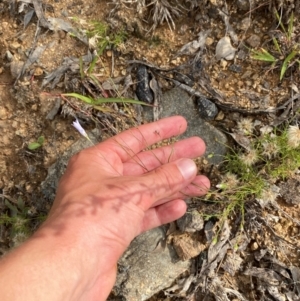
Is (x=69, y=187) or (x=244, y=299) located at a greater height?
(x=69, y=187)

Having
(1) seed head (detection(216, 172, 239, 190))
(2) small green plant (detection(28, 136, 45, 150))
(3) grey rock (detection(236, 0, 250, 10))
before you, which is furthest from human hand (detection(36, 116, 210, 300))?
(3) grey rock (detection(236, 0, 250, 10))

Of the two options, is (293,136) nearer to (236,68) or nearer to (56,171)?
(236,68)

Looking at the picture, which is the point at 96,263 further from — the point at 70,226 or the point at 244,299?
the point at 244,299

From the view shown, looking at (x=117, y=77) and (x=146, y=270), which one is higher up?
(x=117, y=77)

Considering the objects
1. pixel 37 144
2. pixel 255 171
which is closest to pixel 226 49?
pixel 255 171

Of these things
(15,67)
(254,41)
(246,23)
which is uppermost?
(15,67)

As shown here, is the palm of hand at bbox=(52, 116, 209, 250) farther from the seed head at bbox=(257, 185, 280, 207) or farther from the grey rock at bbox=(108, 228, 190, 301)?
the seed head at bbox=(257, 185, 280, 207)

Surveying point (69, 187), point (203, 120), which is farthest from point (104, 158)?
point (203, 120)
